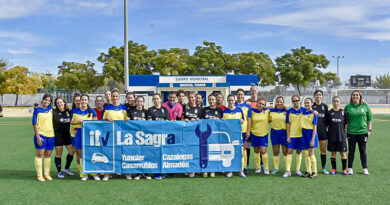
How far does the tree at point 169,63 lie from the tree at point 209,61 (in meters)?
1.05

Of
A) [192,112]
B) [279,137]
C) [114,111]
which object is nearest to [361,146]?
[279,137]

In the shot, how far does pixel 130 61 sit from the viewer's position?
38.1m

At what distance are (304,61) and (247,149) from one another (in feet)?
118

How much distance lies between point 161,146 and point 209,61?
33790 millimetres

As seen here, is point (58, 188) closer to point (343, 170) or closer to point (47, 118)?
point (47, 118)

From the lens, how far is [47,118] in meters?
5.68

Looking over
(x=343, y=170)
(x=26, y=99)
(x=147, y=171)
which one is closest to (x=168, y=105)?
(x=147, y=171)

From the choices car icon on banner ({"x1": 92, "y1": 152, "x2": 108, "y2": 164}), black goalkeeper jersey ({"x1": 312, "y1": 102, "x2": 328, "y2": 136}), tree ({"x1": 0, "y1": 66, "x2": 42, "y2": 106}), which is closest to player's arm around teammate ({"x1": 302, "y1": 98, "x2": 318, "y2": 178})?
black goalkeeper jersey ({"x1": 312, "y1": 102, "x2": 328, "y2": 136})

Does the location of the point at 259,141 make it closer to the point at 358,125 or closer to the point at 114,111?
the point at 358,125

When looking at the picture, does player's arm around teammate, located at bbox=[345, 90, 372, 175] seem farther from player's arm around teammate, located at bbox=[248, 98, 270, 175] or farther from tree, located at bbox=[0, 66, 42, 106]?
tree, located at bbox=[0, 66, 42, 106]

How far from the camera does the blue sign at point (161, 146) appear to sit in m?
5.79

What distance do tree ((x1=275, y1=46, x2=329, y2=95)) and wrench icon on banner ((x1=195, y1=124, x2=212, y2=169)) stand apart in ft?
114

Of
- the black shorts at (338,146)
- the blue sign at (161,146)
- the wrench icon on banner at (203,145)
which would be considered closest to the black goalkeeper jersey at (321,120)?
the black shorts at (338,146)

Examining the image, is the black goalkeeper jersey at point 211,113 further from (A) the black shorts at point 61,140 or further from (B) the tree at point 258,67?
(B) the tree at point 258,67
